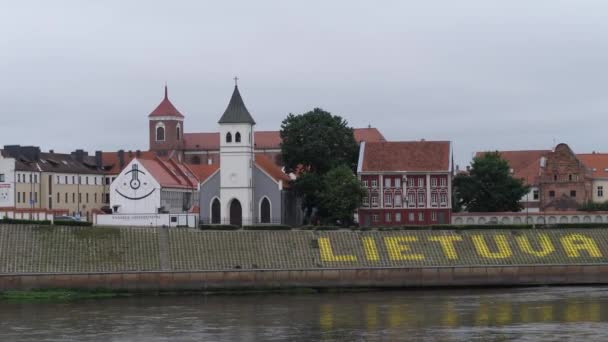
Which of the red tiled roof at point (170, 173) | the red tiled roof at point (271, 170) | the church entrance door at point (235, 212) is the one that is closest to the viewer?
the church entrance door at point (235, 212)

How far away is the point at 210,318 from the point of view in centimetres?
6800

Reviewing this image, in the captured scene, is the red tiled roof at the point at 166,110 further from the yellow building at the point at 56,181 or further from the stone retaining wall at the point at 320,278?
the stone retaining wall at the point at 320,278

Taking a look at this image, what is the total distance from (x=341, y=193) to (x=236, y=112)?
14.3 metres

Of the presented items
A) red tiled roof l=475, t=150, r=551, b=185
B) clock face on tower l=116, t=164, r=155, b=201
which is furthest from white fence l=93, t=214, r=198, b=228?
red tiled roof l=475, t=150, r=551, b=185

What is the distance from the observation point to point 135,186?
5148 inches

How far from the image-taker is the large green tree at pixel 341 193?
4697 inches

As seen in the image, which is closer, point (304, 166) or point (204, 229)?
point (204, 229)

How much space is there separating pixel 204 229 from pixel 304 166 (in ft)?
127

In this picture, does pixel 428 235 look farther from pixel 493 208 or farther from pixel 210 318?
pixel 493 208

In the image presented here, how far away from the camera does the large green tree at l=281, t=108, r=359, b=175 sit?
12762 centimetres

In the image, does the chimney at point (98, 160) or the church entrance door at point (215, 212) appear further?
the chimney at point (98, 160)

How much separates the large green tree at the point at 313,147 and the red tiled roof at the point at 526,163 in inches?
1168

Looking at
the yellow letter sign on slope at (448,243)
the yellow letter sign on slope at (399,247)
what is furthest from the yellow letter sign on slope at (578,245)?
the yellow letter sign on slope at (399,247)

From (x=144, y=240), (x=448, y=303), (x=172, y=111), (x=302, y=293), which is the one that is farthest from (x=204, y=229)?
(x=172, y=111)
